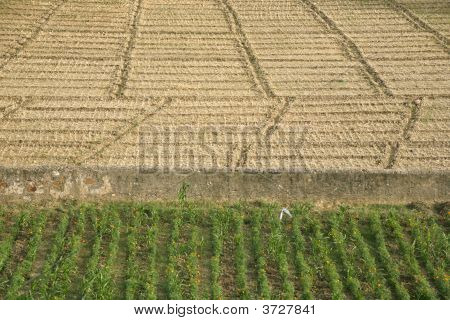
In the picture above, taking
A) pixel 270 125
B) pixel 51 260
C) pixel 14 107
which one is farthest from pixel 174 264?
pixel 14 107

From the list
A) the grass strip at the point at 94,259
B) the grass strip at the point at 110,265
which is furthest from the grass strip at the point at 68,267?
the grass strip at the point at 110,265

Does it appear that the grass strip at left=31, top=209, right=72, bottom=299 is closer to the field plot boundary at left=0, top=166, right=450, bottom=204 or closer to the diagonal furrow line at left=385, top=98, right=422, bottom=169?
the field plot boundary at left=0, top=166, right=450, bottom=204

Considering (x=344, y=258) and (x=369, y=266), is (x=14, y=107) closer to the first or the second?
Answer: (x=344, y=258)

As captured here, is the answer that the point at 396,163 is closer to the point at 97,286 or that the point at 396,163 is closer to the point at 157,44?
the point at 97,286

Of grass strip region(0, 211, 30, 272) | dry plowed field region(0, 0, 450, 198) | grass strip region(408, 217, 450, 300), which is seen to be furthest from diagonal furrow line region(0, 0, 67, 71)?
grass strip region(408, 217, 450, 300)

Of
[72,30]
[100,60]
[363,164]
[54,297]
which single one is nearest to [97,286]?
[54,297]
